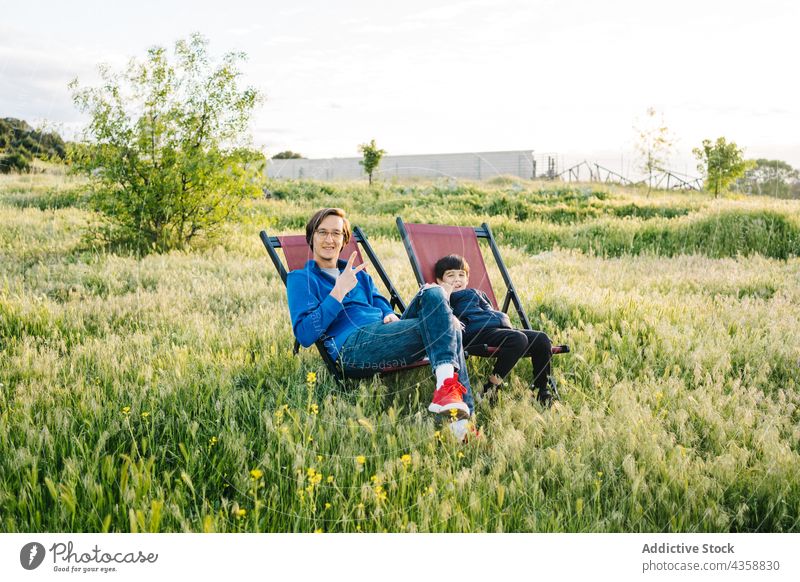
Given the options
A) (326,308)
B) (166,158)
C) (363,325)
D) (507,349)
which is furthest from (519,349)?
(166,158)

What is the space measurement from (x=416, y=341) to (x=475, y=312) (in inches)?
37.9

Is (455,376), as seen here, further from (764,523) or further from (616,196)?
(616,196)

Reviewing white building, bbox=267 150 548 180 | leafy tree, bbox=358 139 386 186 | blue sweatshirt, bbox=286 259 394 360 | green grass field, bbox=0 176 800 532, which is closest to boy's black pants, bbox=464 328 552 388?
green grass field, bbox=0 176 800 532

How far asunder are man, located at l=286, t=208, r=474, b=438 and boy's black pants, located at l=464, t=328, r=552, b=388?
468 millimetres

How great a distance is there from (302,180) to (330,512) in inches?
722

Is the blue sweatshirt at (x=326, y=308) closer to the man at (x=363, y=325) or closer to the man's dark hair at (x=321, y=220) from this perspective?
the man at (x=363, y=325)

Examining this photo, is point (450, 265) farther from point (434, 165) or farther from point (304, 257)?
point (434, 165)

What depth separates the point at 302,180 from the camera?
66.5ft

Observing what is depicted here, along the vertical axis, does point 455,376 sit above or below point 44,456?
above

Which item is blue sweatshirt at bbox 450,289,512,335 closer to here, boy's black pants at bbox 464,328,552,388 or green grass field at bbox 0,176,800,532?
boy's black pants at bbox 464,328,552,388

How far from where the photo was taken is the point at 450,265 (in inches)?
193

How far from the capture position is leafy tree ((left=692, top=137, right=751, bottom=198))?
966 inches

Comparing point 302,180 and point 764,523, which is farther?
point 302,180
